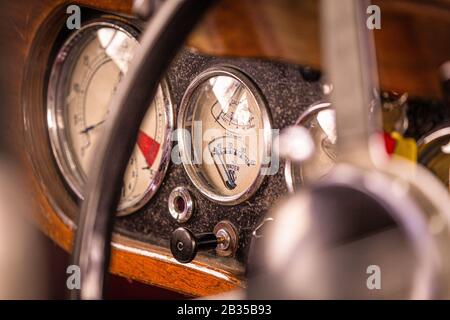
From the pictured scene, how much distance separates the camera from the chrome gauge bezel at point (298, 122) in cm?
133

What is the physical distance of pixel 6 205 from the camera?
83.4 inches

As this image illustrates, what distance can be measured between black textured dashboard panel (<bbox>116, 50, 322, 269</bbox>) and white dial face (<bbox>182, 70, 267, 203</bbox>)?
28 millimetres

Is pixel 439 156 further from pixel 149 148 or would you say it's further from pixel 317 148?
pixel 149 148

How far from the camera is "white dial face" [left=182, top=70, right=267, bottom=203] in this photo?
4.85 feet

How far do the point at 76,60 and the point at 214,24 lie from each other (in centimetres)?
105

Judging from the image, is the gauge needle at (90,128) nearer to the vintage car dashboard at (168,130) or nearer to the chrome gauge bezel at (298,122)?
the vintage car dashboard at (168,130)

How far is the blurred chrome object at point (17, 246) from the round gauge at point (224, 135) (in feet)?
2.32

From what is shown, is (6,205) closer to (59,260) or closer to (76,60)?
(59,260)

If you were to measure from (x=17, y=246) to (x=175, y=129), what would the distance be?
32.0 inches

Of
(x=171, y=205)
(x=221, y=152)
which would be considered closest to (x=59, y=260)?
(x=171, y=205)

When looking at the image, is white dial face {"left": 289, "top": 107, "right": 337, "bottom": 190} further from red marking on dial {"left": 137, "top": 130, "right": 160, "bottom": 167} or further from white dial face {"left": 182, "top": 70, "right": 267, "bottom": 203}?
red marking on dial {"left": 137, "top": 130, "right": 160, "bottom": 167}

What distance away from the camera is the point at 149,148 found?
68.4 inches

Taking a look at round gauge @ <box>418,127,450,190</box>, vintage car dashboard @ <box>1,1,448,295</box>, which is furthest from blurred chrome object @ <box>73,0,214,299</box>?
round gauge @ <box>418,127,450,190</box>

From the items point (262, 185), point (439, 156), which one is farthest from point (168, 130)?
point (439, 156)
